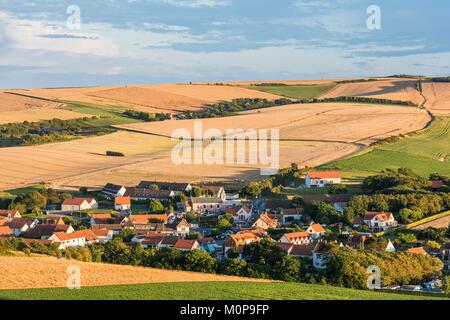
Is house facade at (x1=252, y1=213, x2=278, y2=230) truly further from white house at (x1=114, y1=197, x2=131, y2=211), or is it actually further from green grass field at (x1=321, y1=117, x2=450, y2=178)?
green grass field at (x1=321, y1=117, x2=450, y2=178)

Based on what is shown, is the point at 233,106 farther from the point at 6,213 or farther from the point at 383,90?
the point at 6,213

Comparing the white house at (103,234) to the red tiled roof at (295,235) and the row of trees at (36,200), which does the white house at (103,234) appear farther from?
the row of trees at (36,200)

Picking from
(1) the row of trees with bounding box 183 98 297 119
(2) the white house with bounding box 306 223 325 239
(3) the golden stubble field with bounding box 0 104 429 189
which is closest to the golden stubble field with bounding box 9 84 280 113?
(1) the row of trees with bounding box 183 98 297 119

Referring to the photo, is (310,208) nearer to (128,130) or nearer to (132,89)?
(128,130)

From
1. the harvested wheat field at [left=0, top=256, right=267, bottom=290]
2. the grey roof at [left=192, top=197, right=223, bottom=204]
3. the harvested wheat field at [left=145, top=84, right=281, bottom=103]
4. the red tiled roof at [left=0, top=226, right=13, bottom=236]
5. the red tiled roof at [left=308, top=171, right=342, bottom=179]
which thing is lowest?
the red tiled roof at [left=0, top=226, right=13, bottom=236]

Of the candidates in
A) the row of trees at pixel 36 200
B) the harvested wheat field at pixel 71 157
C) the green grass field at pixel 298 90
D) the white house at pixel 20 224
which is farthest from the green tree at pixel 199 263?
the green grass field at pixel 298 90

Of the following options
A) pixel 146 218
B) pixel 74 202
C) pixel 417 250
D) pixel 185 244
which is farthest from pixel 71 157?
pixel 417 250
